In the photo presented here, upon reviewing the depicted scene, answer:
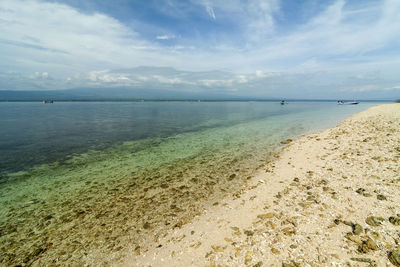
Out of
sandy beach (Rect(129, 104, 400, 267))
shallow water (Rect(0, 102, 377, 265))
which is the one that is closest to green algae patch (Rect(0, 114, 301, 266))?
shallow water (Rect(0, 102, 377, 265))

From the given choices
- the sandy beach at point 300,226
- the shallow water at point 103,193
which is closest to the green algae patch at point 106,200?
the shallow water at point 103,193

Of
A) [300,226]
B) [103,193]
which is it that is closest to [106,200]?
[103,193]

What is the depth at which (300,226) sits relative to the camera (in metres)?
7.01

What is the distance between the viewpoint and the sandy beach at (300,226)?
570 centimetres

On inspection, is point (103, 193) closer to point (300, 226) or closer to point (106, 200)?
point (106, 200)

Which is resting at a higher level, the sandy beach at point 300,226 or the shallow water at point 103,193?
the sandy beach at point 300,226

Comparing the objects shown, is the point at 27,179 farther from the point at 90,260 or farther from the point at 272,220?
the point at 272,220

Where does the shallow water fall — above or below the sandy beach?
below

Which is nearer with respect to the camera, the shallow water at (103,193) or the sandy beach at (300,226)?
the sandy beach at (300,226)

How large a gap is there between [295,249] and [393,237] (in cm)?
336

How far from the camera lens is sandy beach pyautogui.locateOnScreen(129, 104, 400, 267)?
570 centimetres

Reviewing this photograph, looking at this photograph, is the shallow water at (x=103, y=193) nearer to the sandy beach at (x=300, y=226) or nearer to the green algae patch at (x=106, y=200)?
the green algae patch at (x=106, y=200)

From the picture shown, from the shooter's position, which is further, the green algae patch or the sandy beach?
the green algae patch

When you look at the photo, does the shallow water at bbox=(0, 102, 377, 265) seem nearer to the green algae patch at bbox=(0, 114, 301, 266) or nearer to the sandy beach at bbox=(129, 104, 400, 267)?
the green algae patch at bbox=(0, 114, 301, 266)
